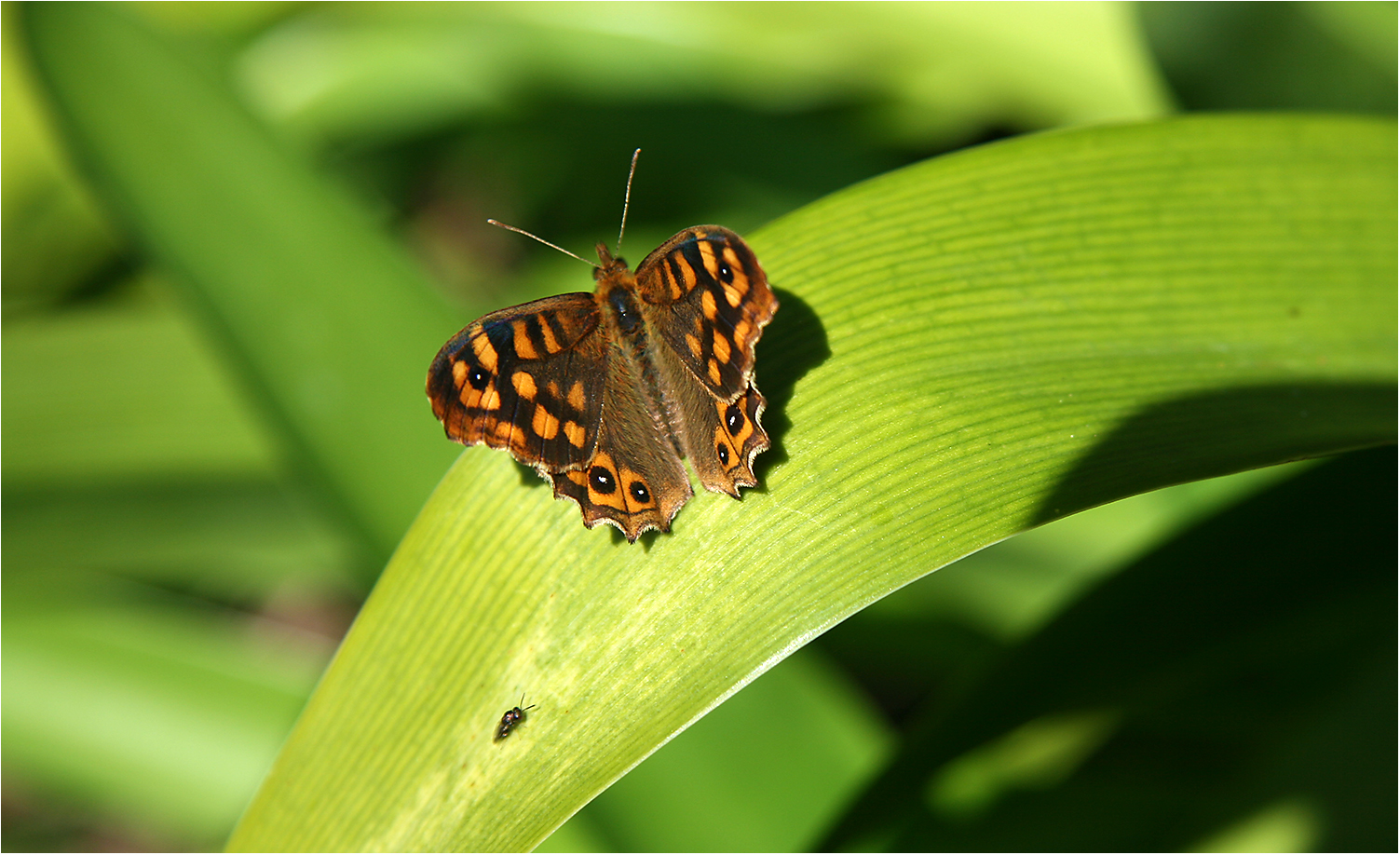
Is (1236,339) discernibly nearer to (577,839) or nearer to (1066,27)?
(577,839)

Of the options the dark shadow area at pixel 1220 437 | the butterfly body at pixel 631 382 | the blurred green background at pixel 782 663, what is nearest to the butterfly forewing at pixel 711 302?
the butterfly body at pixel 631 382

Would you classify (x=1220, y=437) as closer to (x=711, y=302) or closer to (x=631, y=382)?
(x=711, y=302)

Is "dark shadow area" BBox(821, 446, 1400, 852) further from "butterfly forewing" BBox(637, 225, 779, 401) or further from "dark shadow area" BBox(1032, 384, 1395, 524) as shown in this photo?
"butterfly forewing" BBox(637, 225, 779, 401)

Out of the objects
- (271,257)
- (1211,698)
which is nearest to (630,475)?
(271,257)

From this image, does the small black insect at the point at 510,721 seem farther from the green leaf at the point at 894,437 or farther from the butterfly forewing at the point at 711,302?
the butterfly forewing at the point at 711,302

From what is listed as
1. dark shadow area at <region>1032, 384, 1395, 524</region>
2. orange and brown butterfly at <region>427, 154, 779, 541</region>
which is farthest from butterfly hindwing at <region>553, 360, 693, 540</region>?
dark shadow area at <region>1032, 384, 1395, 524</region>

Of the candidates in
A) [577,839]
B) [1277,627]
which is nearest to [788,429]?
[577,839]

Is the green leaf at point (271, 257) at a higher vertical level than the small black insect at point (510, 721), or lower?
higher
